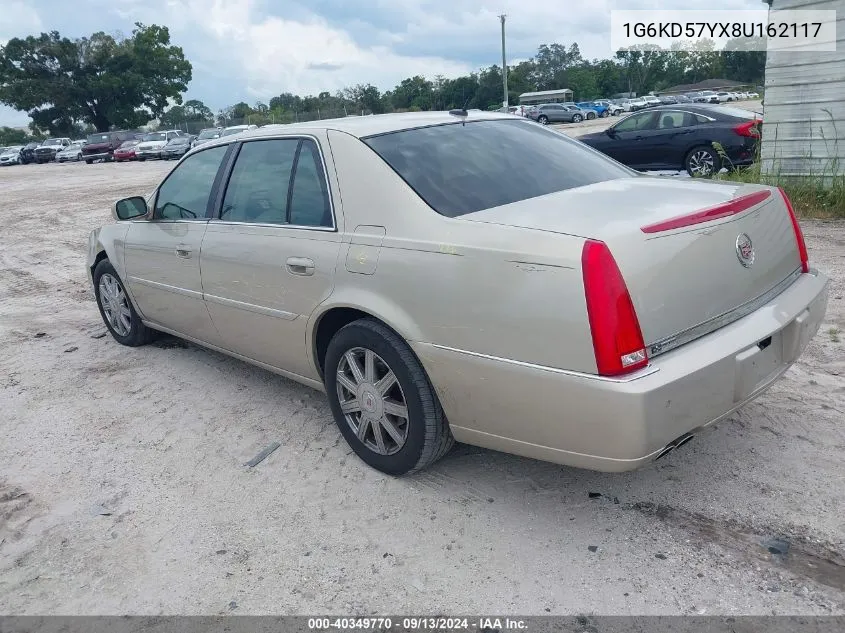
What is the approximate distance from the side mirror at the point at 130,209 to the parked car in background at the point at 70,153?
139ft

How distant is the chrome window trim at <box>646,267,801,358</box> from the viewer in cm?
246

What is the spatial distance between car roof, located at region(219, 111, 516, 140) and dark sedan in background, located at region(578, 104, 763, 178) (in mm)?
8036

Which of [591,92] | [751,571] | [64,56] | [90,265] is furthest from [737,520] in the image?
[591,92]

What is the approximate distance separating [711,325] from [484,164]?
1.32m

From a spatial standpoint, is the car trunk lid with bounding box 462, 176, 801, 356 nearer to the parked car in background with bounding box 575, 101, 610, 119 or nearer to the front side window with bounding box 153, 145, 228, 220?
the front side window with bounding box 153, 145, 228, 220

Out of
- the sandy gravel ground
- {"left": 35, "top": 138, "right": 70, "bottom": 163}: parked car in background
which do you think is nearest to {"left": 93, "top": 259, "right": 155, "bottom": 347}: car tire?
the sandy gravel ground

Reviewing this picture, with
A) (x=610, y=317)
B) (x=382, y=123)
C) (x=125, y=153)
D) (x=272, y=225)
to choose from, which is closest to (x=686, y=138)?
(x=382, y=123)

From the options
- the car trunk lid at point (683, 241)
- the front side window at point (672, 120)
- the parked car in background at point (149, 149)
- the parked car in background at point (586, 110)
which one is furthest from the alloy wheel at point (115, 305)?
the parked car in background at point (586, 110)

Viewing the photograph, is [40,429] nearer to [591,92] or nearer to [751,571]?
[751,571]

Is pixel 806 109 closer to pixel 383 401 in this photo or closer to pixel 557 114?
pixel 383 401

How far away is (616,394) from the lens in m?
2.35

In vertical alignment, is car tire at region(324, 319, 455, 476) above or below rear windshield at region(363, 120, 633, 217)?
below

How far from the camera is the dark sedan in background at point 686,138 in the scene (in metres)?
11.3

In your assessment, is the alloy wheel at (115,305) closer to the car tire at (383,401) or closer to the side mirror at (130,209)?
the side mirror at (130,209)
